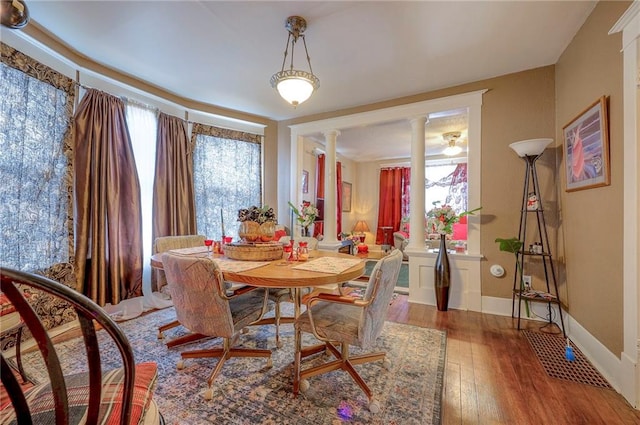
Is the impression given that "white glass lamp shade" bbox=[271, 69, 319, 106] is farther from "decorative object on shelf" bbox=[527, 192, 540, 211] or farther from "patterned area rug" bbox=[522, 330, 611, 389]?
"patterned area rug" bbox=[522, 330, 611, 389]

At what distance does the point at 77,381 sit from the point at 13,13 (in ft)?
5.71

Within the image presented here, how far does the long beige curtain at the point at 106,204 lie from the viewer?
250 centimetres

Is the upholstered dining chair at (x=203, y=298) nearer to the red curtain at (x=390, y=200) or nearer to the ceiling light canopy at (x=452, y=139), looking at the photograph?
the ceiling light canopy at (x=452, y=139)

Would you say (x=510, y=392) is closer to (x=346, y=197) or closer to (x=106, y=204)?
(x=106, y=204)

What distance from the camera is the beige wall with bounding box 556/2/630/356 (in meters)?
1.69

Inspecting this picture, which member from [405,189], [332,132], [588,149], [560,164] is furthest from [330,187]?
[405,189]

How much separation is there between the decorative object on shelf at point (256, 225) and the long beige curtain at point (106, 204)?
1.54 m

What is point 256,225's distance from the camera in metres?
2.09

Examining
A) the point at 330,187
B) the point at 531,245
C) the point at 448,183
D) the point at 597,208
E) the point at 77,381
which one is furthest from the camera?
the point at 448,183

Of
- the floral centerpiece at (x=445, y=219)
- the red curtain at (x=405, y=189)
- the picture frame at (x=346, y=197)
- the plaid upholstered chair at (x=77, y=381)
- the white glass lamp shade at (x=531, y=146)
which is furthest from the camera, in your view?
the red curtain at (x=405, y=189)

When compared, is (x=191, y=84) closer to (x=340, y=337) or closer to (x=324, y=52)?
(x=324, y=52)

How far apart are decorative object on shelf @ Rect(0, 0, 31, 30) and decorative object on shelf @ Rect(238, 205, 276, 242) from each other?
60.7 inches

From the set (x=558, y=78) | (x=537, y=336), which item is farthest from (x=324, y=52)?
(x=537, y=336)

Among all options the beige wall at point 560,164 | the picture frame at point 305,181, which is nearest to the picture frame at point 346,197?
the picture frame at point 305,181
